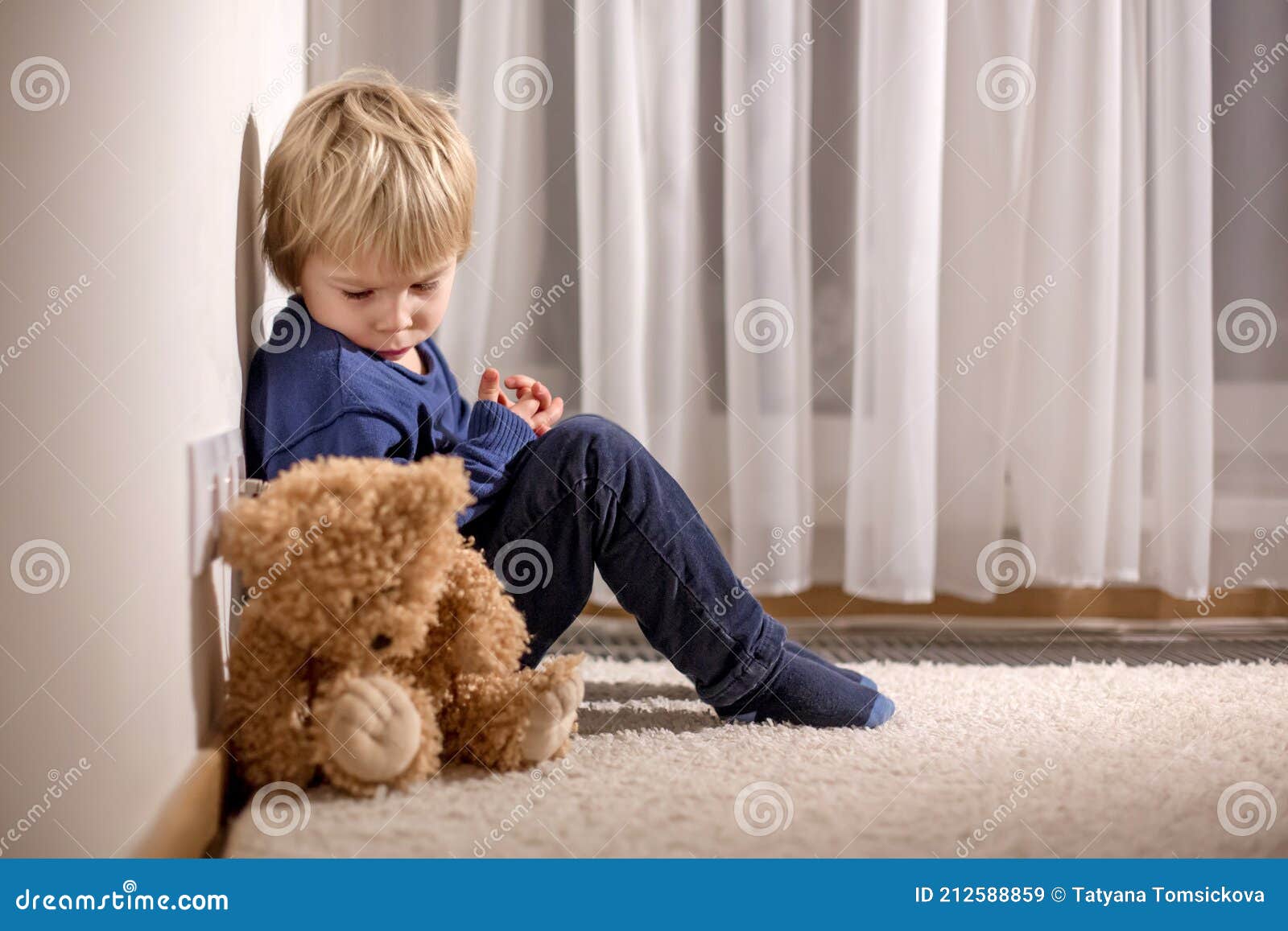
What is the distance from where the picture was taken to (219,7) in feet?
2.81

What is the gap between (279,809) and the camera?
0.76 m

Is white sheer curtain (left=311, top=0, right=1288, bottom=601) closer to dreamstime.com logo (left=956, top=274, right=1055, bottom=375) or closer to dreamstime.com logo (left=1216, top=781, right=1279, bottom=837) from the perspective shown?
dreamstime.com logo (left=956, top=274, right=1055, bottom=375)

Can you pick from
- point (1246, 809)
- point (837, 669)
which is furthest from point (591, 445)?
point (1246, 809)

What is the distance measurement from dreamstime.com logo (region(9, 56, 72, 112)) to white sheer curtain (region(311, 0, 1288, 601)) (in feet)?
2.92

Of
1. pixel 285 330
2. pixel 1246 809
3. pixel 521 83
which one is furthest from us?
pixel 521 83

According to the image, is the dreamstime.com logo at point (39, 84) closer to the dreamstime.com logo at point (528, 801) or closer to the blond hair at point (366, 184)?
the blond hair at point (366, 184)

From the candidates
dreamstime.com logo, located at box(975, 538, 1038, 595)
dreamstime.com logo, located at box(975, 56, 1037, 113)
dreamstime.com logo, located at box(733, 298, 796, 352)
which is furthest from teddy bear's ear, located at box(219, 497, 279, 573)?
dreamstime.com logo, located at box(975, 56, 1037, 113)

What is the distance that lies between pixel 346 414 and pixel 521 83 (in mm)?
827

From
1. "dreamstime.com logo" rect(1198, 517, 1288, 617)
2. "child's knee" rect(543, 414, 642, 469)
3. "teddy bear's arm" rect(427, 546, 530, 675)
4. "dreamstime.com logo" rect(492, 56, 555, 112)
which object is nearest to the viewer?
"teddy bear's arm" rect(427, 546, 530, 675)

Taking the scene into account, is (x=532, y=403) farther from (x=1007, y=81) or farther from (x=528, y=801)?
(x=1007, y=81)

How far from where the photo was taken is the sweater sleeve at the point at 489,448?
96cm

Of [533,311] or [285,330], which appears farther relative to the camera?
→ [533,311]

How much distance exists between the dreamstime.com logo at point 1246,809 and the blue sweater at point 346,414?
68cm

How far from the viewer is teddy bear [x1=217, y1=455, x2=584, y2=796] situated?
28.7 inches
